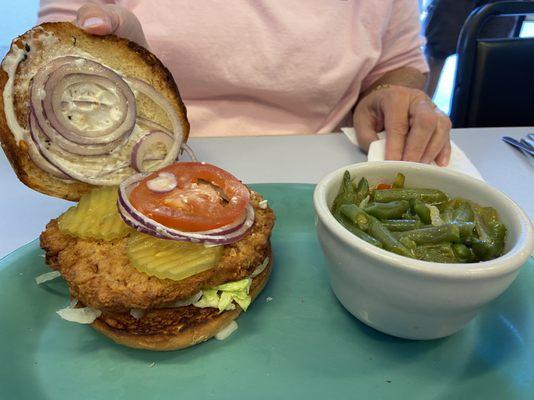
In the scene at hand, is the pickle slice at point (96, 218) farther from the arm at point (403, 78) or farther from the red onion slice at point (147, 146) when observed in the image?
the arm at point (403, 78)

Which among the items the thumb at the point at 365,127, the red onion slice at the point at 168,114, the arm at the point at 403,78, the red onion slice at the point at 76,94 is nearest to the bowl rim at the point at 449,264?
the red onion slice at the point at 168,114

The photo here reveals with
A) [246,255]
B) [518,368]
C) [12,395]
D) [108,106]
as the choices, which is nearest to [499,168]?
[518,368]

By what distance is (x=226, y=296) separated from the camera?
1078 mm

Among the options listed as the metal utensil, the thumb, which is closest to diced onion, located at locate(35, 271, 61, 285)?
the thumb

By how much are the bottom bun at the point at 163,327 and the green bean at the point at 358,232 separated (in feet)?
1.19

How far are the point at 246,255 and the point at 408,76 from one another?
1.55 meters

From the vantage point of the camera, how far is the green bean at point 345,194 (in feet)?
3.73

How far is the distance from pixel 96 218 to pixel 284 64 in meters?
1.13

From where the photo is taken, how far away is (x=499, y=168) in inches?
71.4

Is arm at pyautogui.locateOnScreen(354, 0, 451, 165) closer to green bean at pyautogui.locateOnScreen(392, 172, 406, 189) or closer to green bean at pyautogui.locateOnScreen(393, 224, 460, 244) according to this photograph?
green bean at pyautogui.locateOnScreen(392, 172, 406, 189)

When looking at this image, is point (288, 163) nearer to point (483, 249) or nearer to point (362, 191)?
point (362, 191)

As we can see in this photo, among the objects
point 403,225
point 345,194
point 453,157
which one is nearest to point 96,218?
point 345,194

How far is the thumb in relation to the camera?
1.87 meters

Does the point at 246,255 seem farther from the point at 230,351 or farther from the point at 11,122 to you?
the point at 11,122
